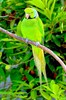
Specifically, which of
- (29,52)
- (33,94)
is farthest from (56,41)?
(33,94)

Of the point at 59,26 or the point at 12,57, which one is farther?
the point at 12,57

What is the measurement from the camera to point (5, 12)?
1282 mm

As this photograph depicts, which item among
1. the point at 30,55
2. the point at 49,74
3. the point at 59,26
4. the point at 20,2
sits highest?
the point at 20,2

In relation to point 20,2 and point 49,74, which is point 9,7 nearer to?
point 20,2

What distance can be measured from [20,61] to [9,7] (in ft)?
0.76

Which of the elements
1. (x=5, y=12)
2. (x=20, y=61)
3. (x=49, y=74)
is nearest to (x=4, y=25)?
(x=5, y=12)

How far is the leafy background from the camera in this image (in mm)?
1118

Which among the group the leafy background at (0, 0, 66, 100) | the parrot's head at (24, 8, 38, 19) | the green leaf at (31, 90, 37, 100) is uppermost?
the parrot's head at (24, 8, 38, 19)

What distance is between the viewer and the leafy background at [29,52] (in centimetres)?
112

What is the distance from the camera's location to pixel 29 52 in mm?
1186

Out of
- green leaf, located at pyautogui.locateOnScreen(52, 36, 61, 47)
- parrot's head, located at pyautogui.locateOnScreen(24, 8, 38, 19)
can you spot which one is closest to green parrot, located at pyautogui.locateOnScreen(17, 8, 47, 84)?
parrot's head, located at pyautogui.locateOnScreen(24, 8, 38, 19)

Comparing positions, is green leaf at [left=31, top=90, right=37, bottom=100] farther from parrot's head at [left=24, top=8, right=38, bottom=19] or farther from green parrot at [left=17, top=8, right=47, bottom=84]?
parrot's head at [left=24, top=8, right=38, bottom=19]

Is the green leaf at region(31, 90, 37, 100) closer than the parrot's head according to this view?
No

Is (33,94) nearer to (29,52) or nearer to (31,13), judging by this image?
(29,52)
